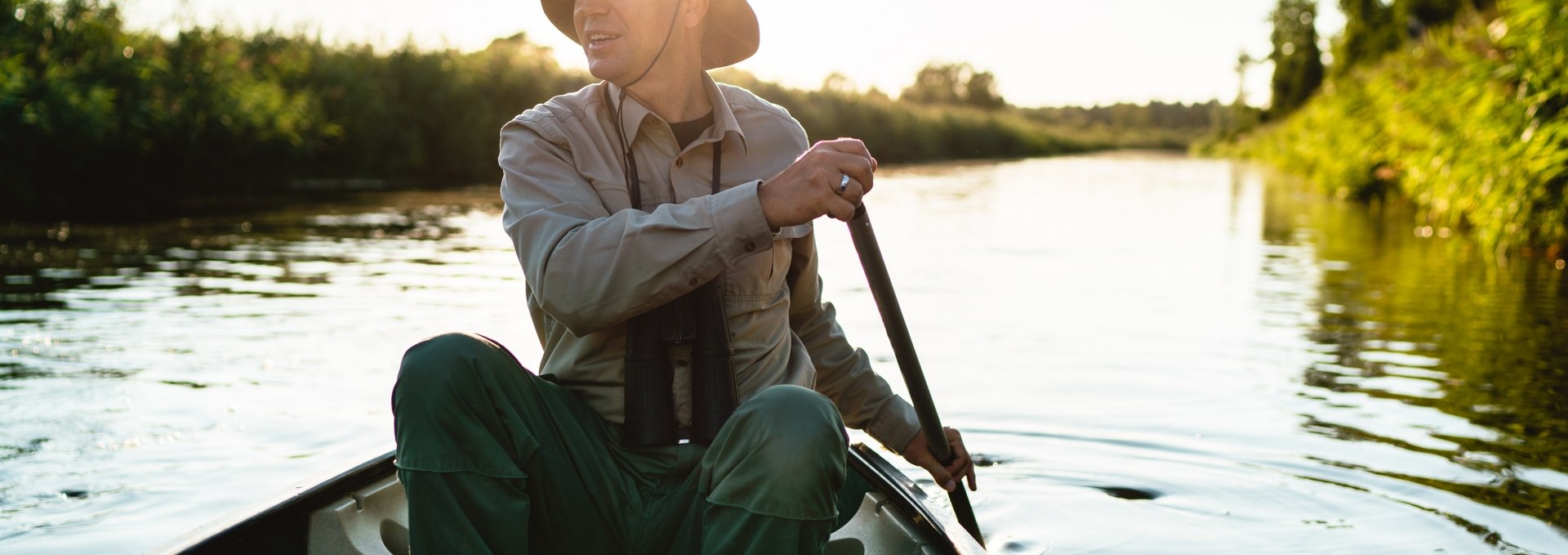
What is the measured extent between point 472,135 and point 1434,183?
17826 millimetres

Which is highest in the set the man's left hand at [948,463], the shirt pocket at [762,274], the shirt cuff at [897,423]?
the shirt pocket at [762,274]

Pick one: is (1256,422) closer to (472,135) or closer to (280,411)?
(280,411)

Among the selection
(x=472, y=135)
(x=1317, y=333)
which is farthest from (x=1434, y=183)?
(x=472, y=135)

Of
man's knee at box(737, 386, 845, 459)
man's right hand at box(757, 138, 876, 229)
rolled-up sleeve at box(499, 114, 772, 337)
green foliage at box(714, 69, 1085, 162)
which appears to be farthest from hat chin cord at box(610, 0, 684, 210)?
green foliage at box(714, 69, 1085, 162)

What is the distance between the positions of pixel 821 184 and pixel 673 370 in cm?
44

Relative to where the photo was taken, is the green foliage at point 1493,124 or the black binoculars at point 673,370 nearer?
the black binoculars at point 673,370

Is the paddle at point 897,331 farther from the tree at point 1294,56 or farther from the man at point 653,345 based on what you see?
the tree at point 1294,56

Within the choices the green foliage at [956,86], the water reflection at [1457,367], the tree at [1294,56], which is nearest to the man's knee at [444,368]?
the water reflection at [1457,367]

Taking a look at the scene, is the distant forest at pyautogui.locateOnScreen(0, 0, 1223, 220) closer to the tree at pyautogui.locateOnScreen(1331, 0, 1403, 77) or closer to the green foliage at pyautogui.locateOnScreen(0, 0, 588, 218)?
the green foliage at pyautogui.locateOnScreen(0, 0, 588, 218)

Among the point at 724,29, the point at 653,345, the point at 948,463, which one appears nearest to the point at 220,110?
the point at 724,29

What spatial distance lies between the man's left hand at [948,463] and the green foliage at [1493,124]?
6.61 m

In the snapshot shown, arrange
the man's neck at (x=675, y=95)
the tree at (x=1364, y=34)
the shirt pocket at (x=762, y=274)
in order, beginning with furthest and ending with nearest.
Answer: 1. the tree at (x=1364, y=34)
2. the man's neck at (x=675, y=95)
3. the shirt pocket at (x=762, y=274)

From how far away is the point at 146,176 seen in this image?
15.3 metres

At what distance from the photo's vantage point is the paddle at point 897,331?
2242 millimetres
